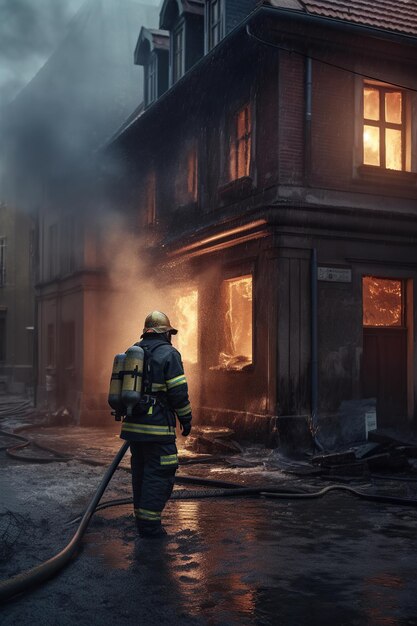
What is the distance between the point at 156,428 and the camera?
19.7 ft

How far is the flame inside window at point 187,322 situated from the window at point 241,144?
2.60 m

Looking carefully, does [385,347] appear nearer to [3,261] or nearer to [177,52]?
[177,52]

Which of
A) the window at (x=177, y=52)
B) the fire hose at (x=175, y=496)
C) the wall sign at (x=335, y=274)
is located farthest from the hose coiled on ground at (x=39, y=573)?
the window at (x=177, y=52)

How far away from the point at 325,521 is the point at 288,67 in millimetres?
7627

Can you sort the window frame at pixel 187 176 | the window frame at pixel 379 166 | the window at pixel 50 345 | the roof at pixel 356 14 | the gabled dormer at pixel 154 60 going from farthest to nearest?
1. the window at pixel 50 345
2. the gabled dormer at pixel 154 60
3. the window frame at pixel 187 176
4. the window frame at pixel 379 166
5. the roof at pixel 356 14

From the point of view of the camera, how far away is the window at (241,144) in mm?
12750

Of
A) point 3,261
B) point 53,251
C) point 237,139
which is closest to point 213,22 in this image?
point 237,139

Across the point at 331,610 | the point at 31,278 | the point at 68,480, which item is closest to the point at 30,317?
the point at 31,278

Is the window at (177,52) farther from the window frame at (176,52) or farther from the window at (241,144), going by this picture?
the window at (241,144)

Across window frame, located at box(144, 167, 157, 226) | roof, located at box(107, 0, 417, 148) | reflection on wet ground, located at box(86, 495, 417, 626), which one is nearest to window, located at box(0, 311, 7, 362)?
window frame, located at box(144, 167, 157, 226)

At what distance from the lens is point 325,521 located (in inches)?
259

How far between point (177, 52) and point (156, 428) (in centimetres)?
1173

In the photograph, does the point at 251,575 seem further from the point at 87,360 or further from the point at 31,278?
the point at 31,278

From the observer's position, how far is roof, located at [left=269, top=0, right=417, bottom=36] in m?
11.6
